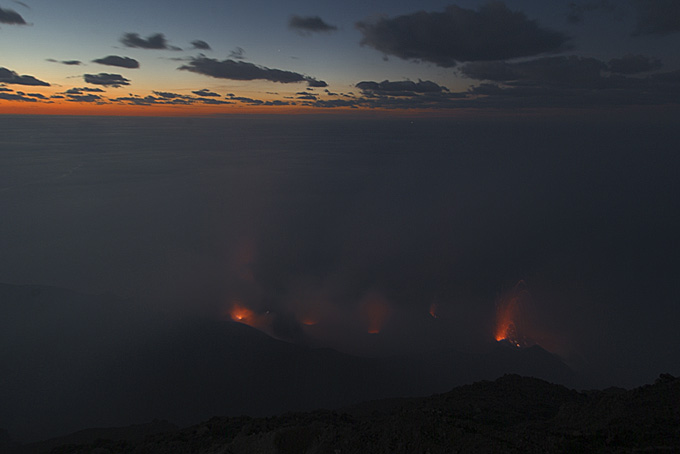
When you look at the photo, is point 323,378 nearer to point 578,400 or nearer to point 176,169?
point 578,400

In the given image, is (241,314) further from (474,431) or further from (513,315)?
(513,315)

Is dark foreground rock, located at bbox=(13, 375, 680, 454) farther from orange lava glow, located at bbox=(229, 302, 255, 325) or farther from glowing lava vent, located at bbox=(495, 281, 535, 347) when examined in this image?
glowing lava vent, located at bbox=(495, 281, 535, 347)

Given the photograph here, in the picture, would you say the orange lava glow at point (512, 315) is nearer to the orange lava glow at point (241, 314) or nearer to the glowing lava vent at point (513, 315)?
the glowing lava vent at point (513, 315)

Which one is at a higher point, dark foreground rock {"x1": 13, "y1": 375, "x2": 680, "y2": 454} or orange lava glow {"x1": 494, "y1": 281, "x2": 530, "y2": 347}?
dark foreground rock {"x1": 13, "y1": 375, "x2": 680, "y2": 454}

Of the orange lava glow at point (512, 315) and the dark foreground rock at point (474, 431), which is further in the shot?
the orange lava glow at point (512, 315)

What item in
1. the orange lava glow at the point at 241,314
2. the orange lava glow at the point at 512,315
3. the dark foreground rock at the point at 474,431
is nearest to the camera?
the dark foreground rock at the point at 474,431

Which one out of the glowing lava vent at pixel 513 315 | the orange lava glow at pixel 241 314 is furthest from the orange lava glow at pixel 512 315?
the orange lava glow at pixel 241 314

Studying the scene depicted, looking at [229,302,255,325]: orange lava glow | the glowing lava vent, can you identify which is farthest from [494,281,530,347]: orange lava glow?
[229,302,255,325]: orange lava glow

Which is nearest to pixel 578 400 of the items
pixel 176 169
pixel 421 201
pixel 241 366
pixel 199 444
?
pixel 199 444

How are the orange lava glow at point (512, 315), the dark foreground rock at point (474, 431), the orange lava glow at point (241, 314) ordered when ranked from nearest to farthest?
the dark foreground rock at point (474, 431) < the orange lava glow at point (241, 314) < the orange lava glow at point (512, 315)
